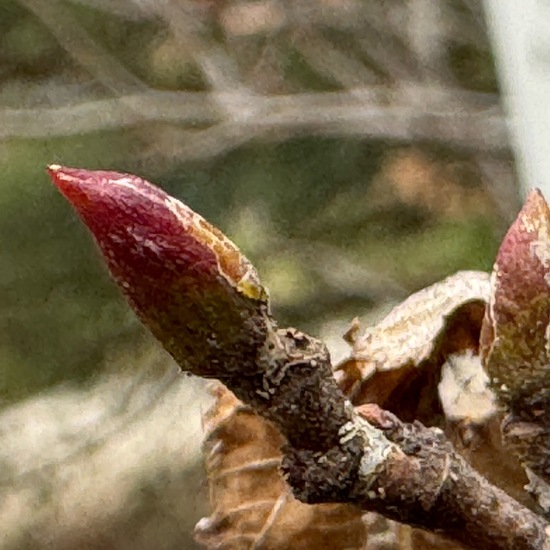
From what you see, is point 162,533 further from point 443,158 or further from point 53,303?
point 443,158

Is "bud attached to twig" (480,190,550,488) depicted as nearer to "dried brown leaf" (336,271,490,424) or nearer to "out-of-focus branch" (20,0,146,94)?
"dried brown leaf" (336,271,490,424)

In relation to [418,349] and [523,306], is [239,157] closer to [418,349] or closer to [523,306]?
[418,349]

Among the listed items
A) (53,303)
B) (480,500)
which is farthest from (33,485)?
(480,500)

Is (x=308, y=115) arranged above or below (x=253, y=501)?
below

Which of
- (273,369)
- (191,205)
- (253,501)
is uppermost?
(273,369)

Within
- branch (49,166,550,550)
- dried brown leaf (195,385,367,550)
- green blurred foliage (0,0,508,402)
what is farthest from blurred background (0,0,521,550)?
branch (49,166,550,550)

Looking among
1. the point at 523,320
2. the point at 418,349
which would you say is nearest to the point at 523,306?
the point at 523,320

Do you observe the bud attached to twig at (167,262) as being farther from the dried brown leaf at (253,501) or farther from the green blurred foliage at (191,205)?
the green blurred foliage at (191,205)
